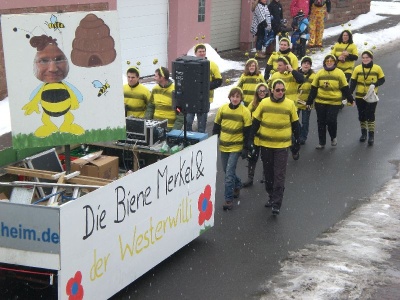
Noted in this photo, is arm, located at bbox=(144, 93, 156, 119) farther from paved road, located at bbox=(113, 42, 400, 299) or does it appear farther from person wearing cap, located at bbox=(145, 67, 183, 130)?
paved road, located at bbox=(113, 42, 400, 299)

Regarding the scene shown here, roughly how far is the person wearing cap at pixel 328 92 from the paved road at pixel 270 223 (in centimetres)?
64

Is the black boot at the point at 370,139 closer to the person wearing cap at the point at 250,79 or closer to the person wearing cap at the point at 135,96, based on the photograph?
the person wearing cap at the point at 250,79

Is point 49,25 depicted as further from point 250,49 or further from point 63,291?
point 250,49

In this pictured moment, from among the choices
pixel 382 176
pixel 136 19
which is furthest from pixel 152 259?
pixel 136 19

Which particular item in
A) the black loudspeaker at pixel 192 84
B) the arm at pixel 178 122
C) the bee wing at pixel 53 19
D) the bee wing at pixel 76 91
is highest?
the bee wing at pixel 53 19

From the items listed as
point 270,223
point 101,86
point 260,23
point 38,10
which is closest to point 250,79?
point 270,223

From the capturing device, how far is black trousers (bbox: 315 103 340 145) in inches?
569

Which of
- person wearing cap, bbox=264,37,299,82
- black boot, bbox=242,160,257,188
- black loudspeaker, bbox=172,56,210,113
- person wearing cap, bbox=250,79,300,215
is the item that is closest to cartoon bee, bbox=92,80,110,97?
black loudspeaker, bbox=172,56,210,113

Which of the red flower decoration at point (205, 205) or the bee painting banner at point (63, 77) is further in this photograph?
the red flower decoration at point (205, 205)

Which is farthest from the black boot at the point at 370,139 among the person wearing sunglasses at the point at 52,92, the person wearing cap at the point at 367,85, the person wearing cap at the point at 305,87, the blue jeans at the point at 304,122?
the person wearing sunglasses at the point at 52,92

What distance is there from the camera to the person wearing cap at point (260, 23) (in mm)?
23141

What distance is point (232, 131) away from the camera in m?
11.2

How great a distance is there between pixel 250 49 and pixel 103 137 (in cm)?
1665

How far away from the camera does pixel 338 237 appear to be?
1048 cm
